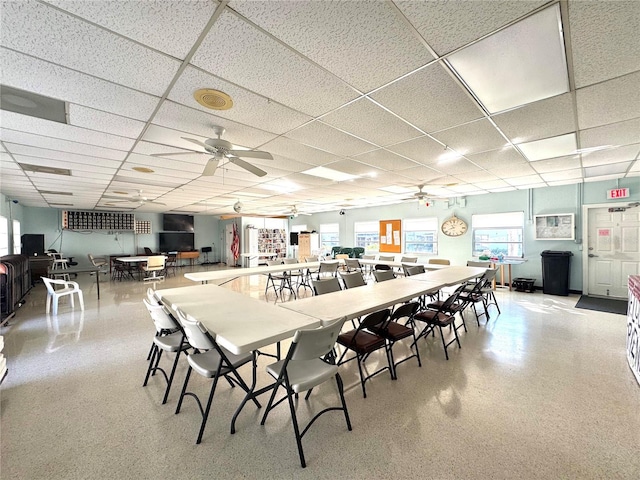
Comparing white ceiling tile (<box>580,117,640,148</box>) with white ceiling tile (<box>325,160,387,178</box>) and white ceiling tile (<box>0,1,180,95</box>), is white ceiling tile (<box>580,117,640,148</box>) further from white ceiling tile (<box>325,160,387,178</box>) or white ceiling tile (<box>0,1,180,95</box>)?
white ceiling tile (<box>0,1,180,95</box>)

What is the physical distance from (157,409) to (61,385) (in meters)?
1.19

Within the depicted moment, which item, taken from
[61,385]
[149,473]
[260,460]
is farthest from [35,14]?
[61,385]

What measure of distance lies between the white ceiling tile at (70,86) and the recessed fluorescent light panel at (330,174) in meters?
2.65

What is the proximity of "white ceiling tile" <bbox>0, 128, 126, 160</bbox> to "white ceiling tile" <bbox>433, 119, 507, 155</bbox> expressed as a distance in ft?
14.0

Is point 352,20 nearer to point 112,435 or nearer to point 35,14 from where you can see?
point 35,14

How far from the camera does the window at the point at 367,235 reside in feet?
34.2

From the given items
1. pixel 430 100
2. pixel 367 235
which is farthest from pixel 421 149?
pixel 367 235

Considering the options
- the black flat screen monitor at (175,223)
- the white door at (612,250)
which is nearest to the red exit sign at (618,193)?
the white door at (612,250)

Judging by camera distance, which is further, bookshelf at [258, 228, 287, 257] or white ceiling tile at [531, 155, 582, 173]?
bookshelf at [258, 228, 287, 257]

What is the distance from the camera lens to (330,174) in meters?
4.93

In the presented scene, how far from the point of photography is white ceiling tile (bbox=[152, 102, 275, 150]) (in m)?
2.45

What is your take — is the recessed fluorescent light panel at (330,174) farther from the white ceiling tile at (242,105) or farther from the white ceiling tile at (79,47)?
the white ceiling tile at (79,47)

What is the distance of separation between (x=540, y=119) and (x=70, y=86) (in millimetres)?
4250

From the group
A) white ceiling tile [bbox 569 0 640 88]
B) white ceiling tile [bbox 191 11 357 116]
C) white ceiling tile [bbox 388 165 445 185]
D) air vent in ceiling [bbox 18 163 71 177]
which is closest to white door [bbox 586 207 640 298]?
white ceiling tile [bbox 388 165 445 185]
